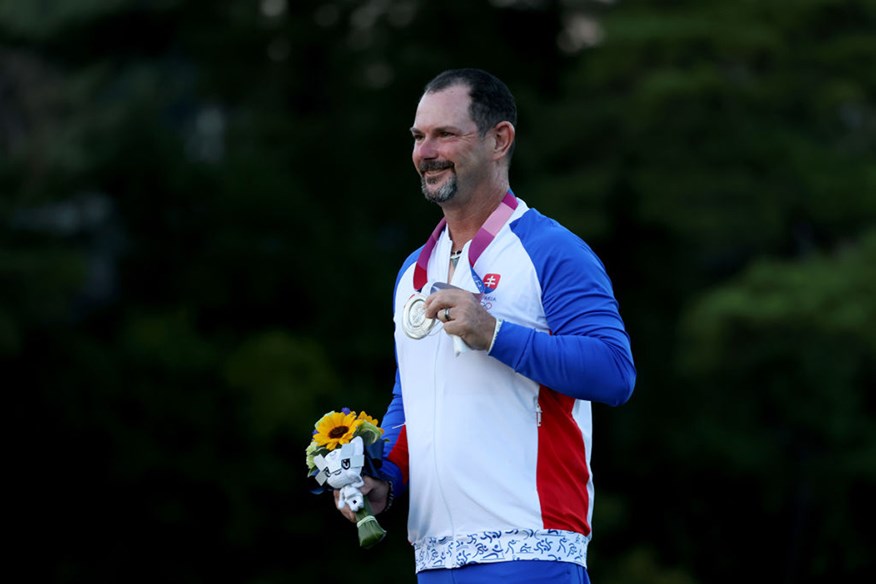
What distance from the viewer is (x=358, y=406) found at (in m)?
20.7

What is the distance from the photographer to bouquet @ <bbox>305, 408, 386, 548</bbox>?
3.46 metres

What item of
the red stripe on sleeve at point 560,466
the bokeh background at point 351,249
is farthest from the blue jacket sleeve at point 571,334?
the bokeh background at point 351,249

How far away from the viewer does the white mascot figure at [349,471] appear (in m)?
3.46

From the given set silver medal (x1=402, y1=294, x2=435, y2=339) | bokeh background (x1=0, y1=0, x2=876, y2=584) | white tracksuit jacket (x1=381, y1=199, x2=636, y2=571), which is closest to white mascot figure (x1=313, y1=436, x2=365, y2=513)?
white tracksuit jacket (x1=381, y1=199, x2=636, y2=571)

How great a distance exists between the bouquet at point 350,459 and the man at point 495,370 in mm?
46

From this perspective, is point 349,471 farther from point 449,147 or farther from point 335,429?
point 449,147

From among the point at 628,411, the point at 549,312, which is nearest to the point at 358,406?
the point at 628,411

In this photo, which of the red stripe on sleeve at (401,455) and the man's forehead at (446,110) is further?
the red stripe on sleeve at (401,455)

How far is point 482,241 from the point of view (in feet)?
11.4

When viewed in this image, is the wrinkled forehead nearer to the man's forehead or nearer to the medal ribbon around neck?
the man's forehead

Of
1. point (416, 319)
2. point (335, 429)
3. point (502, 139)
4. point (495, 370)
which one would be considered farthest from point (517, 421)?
point (502, 139)

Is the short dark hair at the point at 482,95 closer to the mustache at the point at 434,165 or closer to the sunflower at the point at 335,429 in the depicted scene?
the mustache at the point at 434,165

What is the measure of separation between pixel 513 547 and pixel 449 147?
0.87 m

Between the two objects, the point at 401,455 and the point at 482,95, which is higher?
the point at 482,95
